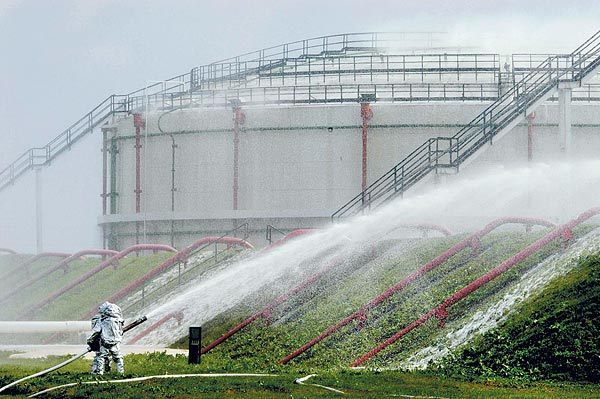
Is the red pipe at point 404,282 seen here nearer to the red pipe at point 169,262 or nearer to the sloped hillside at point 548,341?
the sloped hillside at point 548,341

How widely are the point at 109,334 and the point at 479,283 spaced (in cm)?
995

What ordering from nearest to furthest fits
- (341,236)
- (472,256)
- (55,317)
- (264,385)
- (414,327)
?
(264,385) → (414,327) → (472,256) → (341,236) → (55,317)

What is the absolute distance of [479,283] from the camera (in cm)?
2919

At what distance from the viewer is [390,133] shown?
2130 inches

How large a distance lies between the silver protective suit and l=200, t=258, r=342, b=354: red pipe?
771cm

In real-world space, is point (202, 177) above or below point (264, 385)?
above

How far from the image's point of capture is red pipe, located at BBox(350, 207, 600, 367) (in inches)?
1097

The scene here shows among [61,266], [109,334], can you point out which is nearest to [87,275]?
[61,266]

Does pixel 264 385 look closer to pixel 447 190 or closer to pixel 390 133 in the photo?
pixel 447 190

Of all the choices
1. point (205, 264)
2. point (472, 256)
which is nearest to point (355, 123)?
point (205, 264)

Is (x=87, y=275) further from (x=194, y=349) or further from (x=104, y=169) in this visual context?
(x=194, y=349)

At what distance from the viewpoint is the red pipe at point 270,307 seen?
31922 millimetres

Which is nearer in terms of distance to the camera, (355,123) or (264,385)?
(264,385)

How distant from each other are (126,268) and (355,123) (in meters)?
12.0
